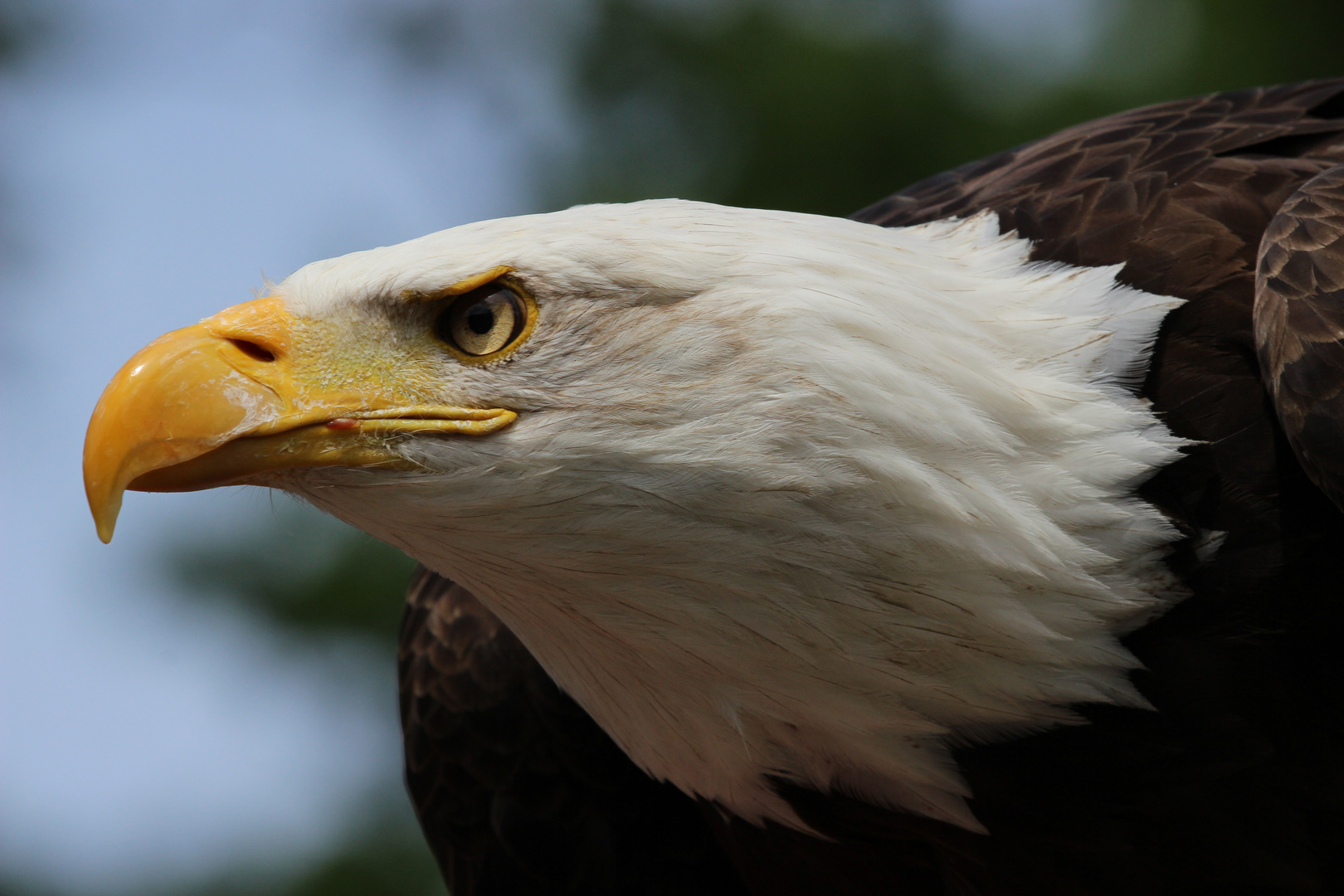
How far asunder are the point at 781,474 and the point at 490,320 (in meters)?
0.50

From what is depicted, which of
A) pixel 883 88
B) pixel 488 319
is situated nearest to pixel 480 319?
pixel 488 319

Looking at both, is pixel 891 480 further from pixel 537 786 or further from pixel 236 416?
pixel 537 786

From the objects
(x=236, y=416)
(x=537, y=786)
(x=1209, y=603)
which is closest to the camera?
(x=236, y=416)

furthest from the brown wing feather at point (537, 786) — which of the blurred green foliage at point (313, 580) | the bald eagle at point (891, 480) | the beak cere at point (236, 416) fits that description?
the blurred green foliage at point (313, 580)

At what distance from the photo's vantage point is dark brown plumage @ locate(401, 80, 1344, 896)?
2.07 meters

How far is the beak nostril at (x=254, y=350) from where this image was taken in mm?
1975

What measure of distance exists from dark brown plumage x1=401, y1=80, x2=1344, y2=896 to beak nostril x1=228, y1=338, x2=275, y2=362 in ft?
3.89

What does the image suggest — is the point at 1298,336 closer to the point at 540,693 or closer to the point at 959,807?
the point at 959,807

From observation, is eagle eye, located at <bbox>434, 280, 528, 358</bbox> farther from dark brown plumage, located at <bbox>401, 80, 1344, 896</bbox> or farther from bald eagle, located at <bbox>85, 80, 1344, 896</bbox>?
dark brown plumage, located at <bbox>401, 80, 1344, 896</bbox>

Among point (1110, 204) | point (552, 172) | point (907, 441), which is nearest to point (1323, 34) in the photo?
point (552, 172)

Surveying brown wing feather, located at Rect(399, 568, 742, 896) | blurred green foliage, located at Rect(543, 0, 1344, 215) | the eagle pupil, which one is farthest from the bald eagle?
blurred green foliage, located at Rect(543, 0, 1344, 215)

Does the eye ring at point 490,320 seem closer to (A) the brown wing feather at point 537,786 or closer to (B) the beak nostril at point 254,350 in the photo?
(B) the beak nostril at point 254,350

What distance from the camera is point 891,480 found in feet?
6.31

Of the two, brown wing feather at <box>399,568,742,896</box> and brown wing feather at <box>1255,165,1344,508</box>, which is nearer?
brown wing feather at <box>1255,165,1344,508</box>
